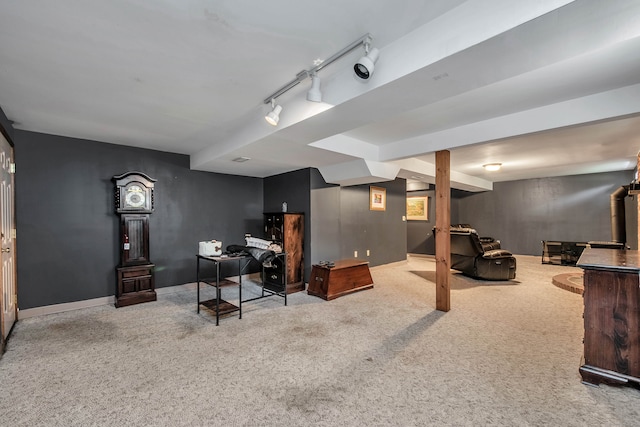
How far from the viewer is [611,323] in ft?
7.08

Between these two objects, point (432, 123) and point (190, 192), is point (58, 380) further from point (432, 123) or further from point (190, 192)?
point (432, 123)

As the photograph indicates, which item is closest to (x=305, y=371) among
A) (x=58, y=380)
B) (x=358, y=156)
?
(x=58, y=380)

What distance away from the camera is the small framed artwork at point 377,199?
21.6 ft

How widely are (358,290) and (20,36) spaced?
15.4ft

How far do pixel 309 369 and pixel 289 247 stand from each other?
2.72 m

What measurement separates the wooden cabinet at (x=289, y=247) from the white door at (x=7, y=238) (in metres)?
3.08

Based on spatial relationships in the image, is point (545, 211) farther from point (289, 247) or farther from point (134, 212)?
point (134, 212)

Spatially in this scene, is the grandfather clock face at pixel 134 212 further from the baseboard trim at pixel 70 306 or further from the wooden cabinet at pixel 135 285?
the baseboard trim at pixel 70 306

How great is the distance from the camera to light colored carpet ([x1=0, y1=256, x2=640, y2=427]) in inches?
72.9

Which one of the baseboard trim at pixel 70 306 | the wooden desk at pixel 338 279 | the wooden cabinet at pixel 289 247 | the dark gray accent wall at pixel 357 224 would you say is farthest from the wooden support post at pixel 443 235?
the baseboard trim at pixel 70 306

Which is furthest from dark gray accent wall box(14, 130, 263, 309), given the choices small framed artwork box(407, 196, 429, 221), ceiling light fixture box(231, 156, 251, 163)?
small framed artwork box(407, 196, 429, 221)

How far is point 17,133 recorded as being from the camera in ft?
12.2

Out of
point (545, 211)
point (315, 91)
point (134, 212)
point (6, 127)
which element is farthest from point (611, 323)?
point (545, 211)

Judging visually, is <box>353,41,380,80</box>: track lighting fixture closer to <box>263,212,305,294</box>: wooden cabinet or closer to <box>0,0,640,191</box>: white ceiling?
<box>0,0,640,191</box>: white ceiling
